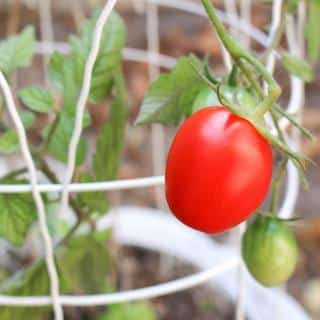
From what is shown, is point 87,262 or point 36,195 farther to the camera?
point 87,262

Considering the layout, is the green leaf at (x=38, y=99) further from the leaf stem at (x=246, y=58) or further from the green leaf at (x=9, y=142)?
the leaf stem at (x=246, y=58)

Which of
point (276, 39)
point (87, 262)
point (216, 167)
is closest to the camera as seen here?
point (216, 167)

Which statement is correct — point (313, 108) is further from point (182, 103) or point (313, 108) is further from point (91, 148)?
point (182, 103)

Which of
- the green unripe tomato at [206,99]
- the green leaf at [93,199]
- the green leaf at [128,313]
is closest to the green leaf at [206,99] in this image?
the green unripe tomato at [206,99]

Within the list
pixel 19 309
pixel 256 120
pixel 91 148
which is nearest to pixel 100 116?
pixel 91 148

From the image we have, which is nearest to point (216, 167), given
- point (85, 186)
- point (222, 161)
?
point (222, 161)

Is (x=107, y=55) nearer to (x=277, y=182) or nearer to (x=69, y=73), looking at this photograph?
(x=69, y=73)

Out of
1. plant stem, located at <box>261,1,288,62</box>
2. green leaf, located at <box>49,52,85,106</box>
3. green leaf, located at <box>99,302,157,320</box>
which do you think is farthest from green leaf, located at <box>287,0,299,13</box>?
green leaf, located at <box>99,302,157,320</box>
